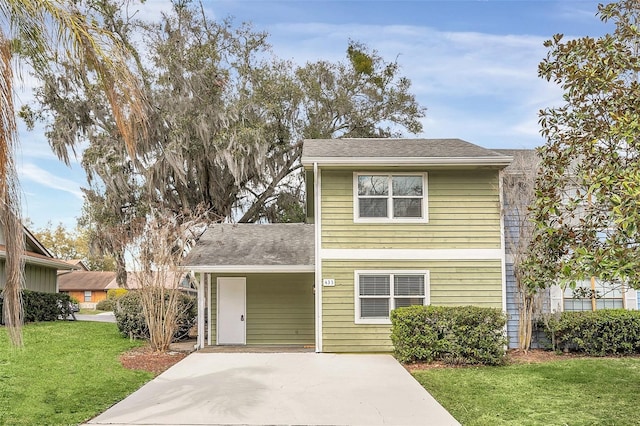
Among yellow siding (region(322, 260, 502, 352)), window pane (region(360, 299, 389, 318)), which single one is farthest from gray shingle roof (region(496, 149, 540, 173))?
window pane (region(360, 299, 389, 318))

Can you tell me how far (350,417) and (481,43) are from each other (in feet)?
37.9

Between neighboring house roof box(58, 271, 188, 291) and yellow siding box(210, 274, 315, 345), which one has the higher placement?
yellow siding box(210, 274, 315, 345)

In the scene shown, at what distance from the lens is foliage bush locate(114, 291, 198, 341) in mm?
15664

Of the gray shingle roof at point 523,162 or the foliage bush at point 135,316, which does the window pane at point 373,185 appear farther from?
the foliage bush at point 135,316

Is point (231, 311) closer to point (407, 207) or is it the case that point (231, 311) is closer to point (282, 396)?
point (407, 207)

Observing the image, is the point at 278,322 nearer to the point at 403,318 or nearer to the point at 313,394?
the point at 403,318

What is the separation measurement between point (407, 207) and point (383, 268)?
5.21 ft

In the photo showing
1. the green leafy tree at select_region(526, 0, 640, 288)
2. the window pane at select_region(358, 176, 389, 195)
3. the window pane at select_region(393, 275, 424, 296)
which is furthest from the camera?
the window pane at select_region(358, 176, 389, 195)

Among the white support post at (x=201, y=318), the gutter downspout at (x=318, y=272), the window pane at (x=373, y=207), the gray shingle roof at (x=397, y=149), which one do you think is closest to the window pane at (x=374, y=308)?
the gutter downspout at (x=318, y=272)

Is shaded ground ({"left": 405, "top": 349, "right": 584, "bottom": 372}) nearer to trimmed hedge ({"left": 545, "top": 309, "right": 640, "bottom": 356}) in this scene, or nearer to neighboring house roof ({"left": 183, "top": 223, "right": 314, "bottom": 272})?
trimmed hedge ({"left": 545, "top": 309, "right": 640, "bottom": 356})

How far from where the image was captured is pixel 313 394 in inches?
355

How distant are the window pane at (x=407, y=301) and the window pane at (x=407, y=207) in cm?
200

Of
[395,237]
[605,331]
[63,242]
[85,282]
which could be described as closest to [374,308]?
[395,237]

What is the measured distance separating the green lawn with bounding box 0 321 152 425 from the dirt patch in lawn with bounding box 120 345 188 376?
0.25 metres
